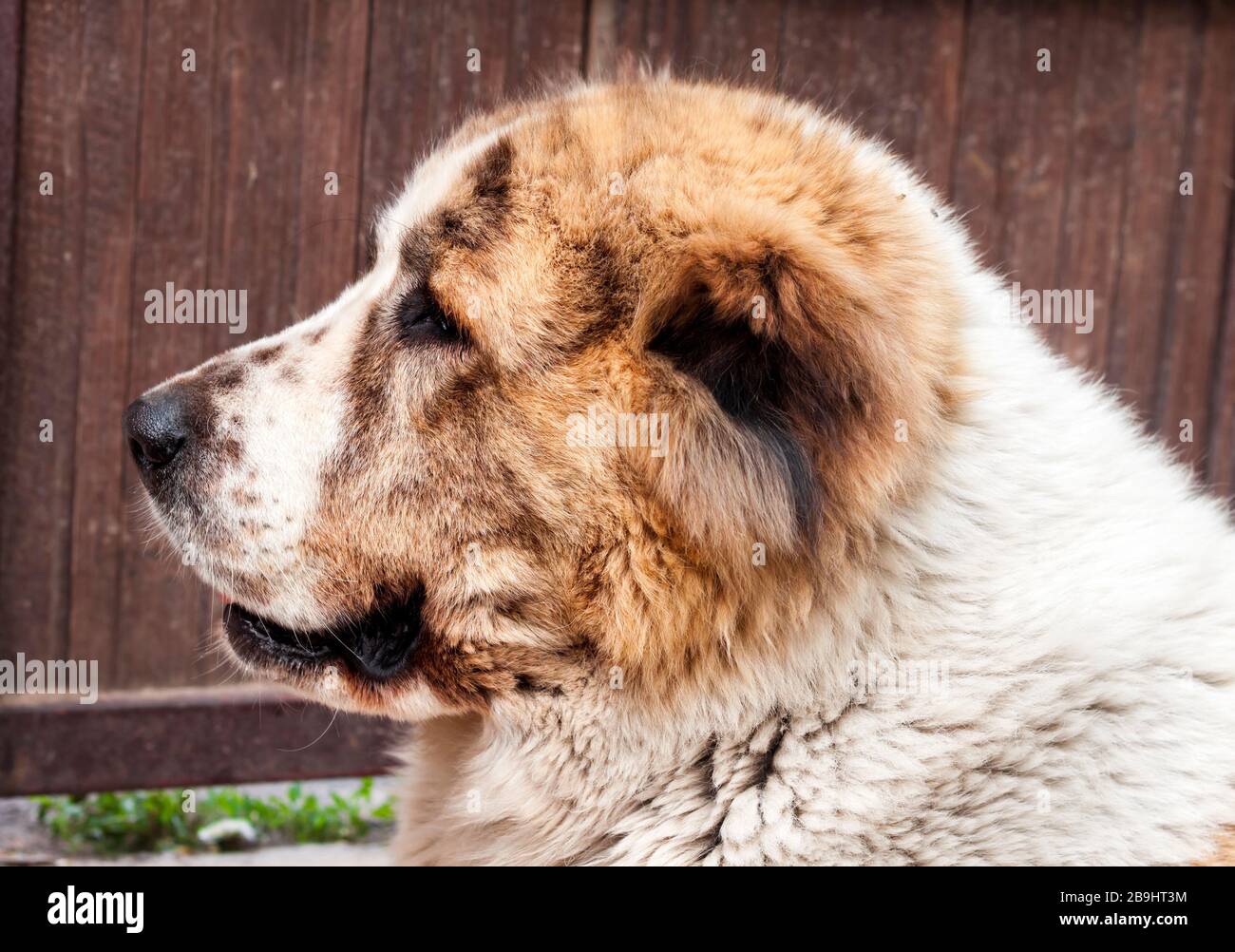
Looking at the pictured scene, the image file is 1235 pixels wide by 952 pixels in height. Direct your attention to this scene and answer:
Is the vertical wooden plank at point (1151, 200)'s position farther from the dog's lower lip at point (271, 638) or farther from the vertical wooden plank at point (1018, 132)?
the dog's lower lip at point (271, 638)

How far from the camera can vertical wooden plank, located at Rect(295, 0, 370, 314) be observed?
4.19 metres

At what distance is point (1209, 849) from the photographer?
6.62 ft

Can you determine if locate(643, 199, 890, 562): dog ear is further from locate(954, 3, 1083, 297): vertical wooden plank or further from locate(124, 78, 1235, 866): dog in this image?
locate(954, 3, 1083, 297): vertical wooden plank

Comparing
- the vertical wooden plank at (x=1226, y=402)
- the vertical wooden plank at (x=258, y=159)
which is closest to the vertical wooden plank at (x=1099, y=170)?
the vertical wooden plank at (x=1226, y=402)

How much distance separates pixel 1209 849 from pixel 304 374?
6.29 feet

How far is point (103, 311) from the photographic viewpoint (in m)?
4.08

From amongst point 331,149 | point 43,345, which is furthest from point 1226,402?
point 43,345

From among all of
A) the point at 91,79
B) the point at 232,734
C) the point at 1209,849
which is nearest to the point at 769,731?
the point at 1209,849

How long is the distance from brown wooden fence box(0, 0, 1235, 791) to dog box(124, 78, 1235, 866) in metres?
1.58

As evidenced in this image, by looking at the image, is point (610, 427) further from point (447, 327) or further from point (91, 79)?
point (91, 79)

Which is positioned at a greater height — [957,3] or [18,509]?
[957,3]

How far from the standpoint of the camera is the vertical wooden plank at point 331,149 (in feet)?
13.8

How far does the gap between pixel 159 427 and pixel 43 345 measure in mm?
1905

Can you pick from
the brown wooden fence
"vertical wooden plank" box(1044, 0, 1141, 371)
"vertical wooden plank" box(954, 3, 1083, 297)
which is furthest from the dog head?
"vertical wooden plank" box(1044, 0, 1141, 371)
